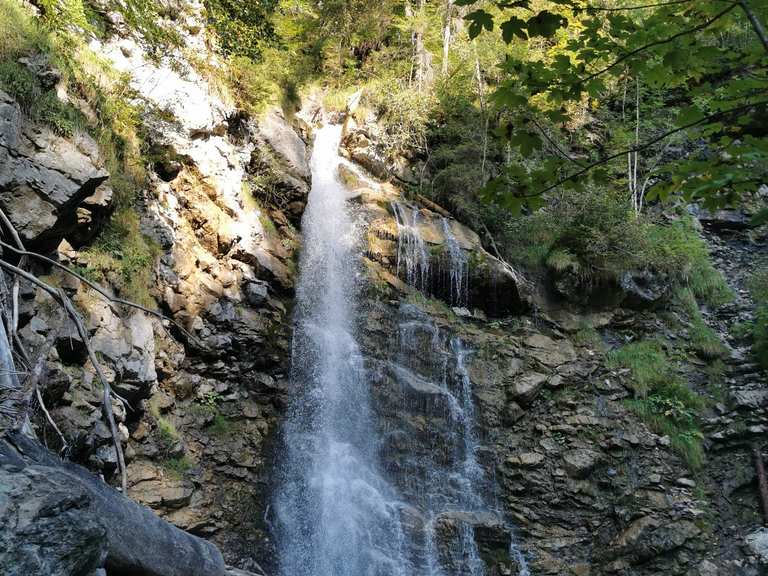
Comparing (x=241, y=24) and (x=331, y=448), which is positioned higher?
(x=241, y=24)

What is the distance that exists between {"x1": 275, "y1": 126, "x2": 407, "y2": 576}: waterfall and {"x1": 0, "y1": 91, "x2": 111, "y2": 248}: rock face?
436cm

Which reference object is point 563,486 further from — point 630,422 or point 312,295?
point 312,295

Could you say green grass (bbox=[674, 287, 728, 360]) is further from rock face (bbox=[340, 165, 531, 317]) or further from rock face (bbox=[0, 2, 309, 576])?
rock face (bbox=[0, 2, 309, 576])

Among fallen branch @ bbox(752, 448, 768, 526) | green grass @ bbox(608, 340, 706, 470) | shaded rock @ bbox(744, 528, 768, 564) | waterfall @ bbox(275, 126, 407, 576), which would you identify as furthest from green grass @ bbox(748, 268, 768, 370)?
waterfall @ bbox(275, 126, 407, 576)

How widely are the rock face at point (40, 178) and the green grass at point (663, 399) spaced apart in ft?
32.6

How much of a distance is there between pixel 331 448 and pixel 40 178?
17.9 feet

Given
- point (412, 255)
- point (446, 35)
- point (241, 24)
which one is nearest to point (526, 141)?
point (412, 255)

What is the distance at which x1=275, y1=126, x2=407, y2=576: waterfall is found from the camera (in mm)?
7262

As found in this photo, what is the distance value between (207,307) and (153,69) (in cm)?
431

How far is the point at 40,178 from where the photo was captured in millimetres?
5484

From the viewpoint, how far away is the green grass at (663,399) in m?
9.72

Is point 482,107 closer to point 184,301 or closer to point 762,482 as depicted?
point 184,301

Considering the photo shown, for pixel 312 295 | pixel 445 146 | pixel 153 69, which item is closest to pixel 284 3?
pixel 445 146

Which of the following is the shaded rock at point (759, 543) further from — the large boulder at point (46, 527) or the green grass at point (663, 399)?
the large boulder at point (46, 527)
